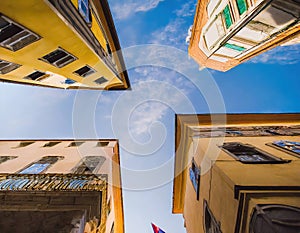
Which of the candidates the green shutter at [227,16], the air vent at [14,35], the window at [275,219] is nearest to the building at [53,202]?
the window at [275,219]

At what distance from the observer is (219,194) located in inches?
274

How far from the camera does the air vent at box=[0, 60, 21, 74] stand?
976 centimetres

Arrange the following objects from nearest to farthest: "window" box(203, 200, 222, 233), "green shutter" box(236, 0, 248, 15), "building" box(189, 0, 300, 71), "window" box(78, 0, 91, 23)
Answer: "window" box(203, 200, 222, 233), "building" box(189, 0, 300, 71), "green shutter" box(236, 0, 248, 15), "window" box(78, 0, 91, 23)

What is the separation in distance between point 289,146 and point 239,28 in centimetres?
570

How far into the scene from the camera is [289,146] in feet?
28.6

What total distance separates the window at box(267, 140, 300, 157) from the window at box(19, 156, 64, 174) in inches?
448

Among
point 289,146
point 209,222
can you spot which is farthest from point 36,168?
point 289,146

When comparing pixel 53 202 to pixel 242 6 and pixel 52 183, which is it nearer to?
pixel 52 183

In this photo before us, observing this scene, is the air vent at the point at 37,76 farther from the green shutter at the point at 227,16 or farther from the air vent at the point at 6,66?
the green shutter at the point at 227,16

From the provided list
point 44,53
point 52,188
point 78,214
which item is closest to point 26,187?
point 52,188

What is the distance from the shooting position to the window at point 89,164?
11.4 m

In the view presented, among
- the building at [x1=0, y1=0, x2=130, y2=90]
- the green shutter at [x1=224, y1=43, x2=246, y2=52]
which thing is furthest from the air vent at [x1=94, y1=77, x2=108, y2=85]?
the green shutter at [x1=224, y1=43, x2=246, y2=52]

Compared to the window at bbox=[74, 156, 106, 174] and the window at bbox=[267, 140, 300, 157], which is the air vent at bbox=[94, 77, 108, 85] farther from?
the window at bbox=[267, 140, 300, 157]

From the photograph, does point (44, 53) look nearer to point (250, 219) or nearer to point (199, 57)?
point (250, 219)
